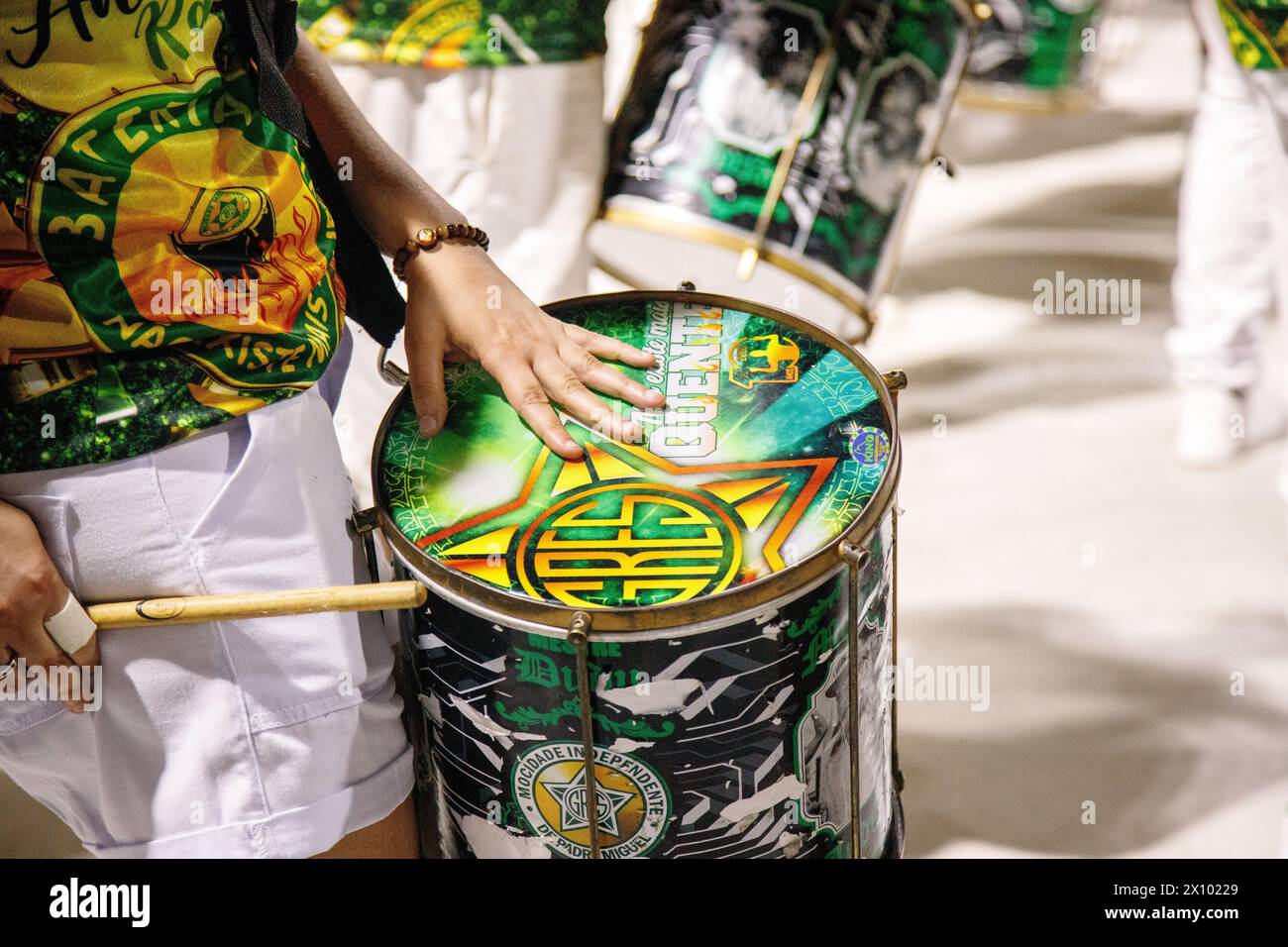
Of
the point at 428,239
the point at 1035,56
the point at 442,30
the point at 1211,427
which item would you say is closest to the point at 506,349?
the point at 428,239

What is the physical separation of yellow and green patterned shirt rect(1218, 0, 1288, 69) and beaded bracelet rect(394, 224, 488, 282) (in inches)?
43.5

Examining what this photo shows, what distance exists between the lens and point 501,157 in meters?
1.92

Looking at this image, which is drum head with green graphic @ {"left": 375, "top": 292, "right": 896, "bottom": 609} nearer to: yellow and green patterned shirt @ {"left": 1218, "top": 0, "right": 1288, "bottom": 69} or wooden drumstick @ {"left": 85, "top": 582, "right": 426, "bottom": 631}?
wooden drumstick @ {"left": 85, "top": 582, "right": 426, "bottom": 631}


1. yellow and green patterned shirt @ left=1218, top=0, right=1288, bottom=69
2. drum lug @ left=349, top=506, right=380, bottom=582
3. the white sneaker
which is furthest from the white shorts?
the white sneaker

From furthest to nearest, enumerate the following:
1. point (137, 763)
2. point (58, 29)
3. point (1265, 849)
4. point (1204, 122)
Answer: point (1204, 122), point (1265, 849), point (137, 763), point (58, 29)

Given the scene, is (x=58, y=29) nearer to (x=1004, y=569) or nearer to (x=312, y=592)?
(x=312, y=592)

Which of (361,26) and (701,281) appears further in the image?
(701,281)

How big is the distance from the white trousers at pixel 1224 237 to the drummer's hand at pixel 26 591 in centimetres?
192

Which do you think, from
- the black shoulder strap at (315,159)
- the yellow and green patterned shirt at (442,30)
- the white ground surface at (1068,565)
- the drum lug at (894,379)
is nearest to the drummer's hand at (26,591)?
the black shoulder strap at (315,159)

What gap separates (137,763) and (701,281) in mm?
1166

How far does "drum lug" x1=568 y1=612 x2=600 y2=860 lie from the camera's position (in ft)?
2.95

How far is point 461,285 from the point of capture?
1.12 metres

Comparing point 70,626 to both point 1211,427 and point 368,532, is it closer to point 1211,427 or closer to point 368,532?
point 368,532
